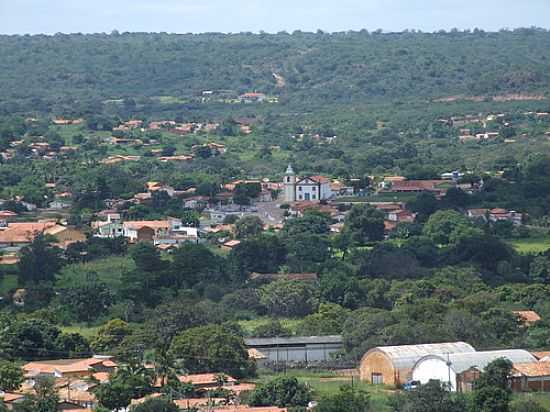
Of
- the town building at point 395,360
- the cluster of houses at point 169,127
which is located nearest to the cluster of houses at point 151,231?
the town building at point 395,360

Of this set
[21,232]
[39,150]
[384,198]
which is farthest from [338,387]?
[39,150]

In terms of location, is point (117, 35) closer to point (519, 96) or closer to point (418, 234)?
point (519, 96)

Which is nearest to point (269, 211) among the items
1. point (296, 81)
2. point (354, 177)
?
point (354, 177)

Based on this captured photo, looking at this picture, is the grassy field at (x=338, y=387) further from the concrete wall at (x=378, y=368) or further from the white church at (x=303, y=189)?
the white church at (x=303, y=189)

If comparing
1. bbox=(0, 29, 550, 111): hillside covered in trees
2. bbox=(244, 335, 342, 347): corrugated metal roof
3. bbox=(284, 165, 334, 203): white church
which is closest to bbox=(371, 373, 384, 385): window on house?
bbox=(244, 335, 342, 347): corrugated metal roof

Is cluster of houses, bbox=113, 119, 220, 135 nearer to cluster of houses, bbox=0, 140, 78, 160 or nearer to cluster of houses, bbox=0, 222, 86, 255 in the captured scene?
cluster of houses, bbox=0, 140, 78, 160

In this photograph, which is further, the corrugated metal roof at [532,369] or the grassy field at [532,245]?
the grassy field at [532,245]
